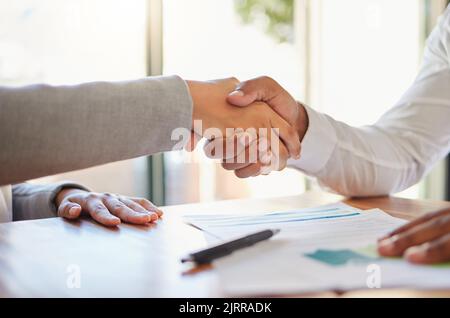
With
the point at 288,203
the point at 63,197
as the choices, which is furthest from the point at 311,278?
the point at 63,197

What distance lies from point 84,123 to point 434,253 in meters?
0.46

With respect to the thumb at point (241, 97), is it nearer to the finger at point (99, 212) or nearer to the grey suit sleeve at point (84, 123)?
the grey suit sleeve at point (84, 123)

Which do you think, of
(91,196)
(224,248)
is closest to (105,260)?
(224,248)

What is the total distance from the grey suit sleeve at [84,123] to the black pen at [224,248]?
0.24m

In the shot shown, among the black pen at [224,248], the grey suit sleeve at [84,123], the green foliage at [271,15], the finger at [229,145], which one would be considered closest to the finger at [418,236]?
the black pen at [224,248]

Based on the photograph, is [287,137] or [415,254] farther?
[287,137]

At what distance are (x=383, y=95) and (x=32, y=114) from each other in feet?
10.8

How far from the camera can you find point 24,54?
8.52ft

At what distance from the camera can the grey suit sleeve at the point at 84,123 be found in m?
0.64

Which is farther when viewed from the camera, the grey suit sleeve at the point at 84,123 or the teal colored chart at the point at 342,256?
the grey suit sleeve at the point at 84,123

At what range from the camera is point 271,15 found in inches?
135

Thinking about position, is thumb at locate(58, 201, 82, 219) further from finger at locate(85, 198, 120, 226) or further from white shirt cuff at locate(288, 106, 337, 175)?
white shirt cuff at locate(288, 106, 337, 175)

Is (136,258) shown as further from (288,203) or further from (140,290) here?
(288,203)

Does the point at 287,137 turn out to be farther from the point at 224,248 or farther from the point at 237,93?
the point at 224,248
